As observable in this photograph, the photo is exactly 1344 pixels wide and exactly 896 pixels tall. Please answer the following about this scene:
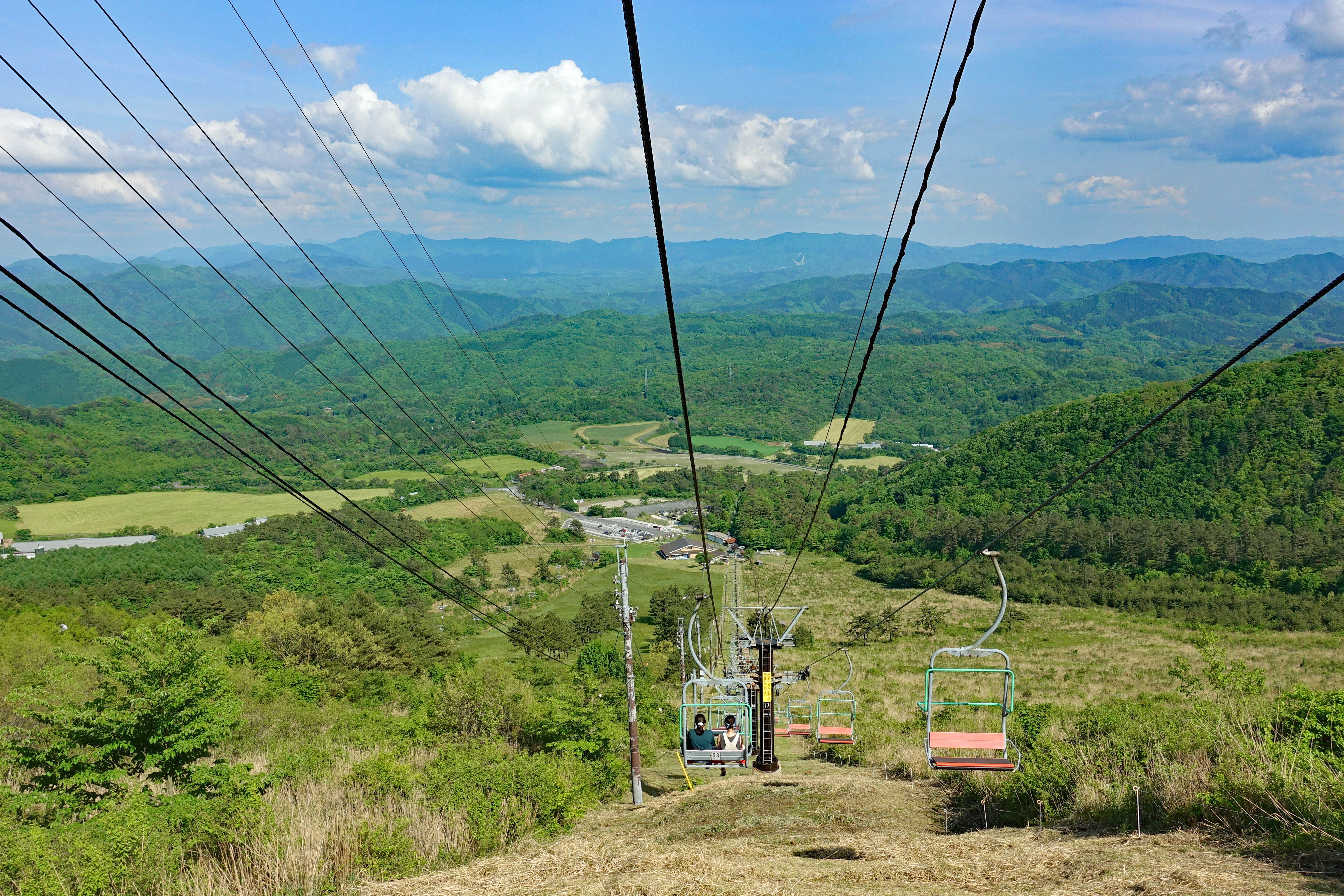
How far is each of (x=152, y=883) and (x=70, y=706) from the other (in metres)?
8.34

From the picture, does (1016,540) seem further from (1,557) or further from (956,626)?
(1,557)

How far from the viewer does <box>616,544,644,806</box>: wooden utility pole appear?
18266 millimetres

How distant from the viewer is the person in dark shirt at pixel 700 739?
1243 cm

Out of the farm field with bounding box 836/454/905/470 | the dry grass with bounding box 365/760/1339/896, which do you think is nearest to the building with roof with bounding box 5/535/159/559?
the dry grass with bounding box 365/760/1339/896

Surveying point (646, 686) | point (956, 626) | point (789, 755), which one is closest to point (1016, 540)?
point (956, 626)

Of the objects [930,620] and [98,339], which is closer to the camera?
[98,339]

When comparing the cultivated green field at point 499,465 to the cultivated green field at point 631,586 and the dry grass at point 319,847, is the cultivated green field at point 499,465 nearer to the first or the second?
the cultivated green field at point 631,586

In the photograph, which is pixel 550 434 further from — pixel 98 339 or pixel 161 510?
pixel 98 339

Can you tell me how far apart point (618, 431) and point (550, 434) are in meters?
15.9

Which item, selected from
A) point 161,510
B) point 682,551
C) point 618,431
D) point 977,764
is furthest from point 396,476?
point 977,764

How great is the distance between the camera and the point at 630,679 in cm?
1916

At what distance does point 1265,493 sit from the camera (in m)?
62.0

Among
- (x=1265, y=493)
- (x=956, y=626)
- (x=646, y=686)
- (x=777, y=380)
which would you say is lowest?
(x=956, y=626)

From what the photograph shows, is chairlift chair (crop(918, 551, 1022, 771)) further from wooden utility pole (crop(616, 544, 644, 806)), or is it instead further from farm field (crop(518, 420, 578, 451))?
farm field (crop(518, 420, 578, 451))
